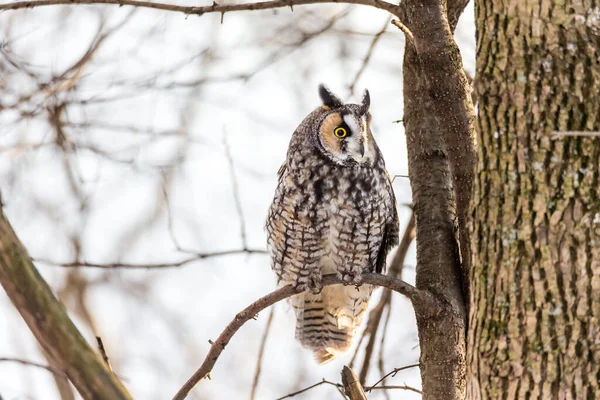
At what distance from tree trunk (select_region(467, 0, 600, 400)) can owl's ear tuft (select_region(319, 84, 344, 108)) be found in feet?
5.13

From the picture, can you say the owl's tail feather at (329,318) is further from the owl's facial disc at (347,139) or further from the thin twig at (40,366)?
the thin twig at (40,366)

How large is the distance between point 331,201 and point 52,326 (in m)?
2.12

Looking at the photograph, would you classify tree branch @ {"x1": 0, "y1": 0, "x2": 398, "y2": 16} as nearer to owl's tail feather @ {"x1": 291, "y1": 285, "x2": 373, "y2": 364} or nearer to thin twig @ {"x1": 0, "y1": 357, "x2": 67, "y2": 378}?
owl's tail feather @ {"x1": 291, "y1": 285, "x2": 373, "y2": 364}

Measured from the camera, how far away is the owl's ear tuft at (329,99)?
372 centimetres

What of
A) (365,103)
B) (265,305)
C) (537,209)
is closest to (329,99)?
(365,103)

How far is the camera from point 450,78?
300cm

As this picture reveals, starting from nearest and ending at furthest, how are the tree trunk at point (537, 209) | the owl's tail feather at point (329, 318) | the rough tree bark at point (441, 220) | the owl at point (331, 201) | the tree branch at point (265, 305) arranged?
the tree trunk at point (537, 209)
the tree branch at point (265, 305)
the rough tree bark at point (441, 220)
the owl at point (331, 201)
the owl's tail feather at point (329, 318)

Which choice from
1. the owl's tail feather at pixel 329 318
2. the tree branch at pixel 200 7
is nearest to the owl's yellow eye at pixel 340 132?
the tree branch at pixel 200 7

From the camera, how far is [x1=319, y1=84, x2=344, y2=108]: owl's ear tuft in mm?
3717

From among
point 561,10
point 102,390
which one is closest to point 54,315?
point 102,390

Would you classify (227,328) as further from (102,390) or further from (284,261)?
(102,390)

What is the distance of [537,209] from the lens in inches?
80.8

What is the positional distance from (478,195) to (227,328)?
1.00 metres

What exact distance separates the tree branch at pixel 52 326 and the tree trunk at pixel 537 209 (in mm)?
1044
